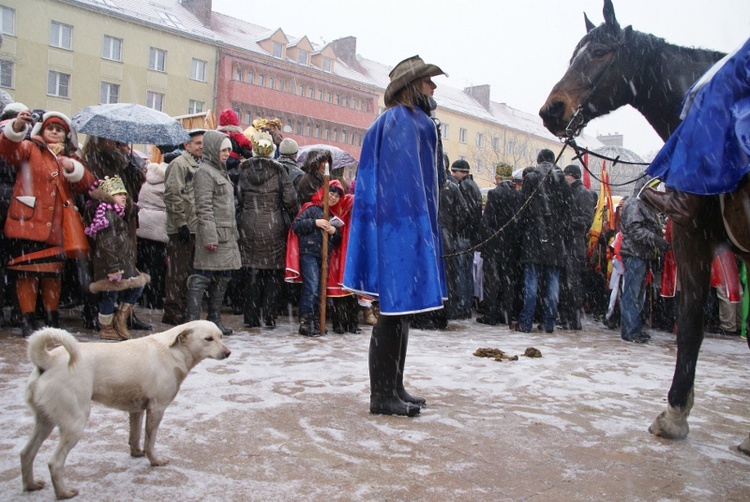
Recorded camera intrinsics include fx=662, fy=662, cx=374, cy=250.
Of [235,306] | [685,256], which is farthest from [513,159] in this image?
[685,256]

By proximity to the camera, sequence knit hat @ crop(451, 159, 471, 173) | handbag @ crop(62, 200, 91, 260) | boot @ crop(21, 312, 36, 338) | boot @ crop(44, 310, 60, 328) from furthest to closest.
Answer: knit hat @ crop(451, 159, 471, 173), boot @ crop(44, 310, 60, 328), handbag @ crop(62, 200, 91, 260), boot @ crop(21, 312, 36, 338)

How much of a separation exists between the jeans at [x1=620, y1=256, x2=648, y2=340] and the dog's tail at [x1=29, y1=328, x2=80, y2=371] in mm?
7809

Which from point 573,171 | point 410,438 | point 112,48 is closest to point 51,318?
point 410,438

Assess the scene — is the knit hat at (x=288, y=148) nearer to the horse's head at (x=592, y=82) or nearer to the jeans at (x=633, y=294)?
the horse's head at (x=592, y=82)

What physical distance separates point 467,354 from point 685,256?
3214mm

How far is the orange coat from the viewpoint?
20.6ft

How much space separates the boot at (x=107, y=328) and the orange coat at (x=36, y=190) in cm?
87

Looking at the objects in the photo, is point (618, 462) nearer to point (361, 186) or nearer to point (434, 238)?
point (434, 238)

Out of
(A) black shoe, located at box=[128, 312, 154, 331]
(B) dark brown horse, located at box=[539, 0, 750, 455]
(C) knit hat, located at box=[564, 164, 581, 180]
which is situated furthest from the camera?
(C) knit hat, located at box=[564, 164, 581, 180]

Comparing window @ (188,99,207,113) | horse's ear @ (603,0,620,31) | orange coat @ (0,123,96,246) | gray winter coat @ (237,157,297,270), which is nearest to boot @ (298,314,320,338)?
gray winter coat @ (237,157,297,270)

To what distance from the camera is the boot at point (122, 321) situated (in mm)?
6770

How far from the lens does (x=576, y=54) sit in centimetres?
515

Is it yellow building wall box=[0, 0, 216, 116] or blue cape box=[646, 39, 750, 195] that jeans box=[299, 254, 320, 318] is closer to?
blue cape box=[646, 39, 750, 195]

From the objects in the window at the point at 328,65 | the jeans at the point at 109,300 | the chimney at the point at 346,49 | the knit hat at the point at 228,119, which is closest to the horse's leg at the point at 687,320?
the jeans at the point at 109,300
